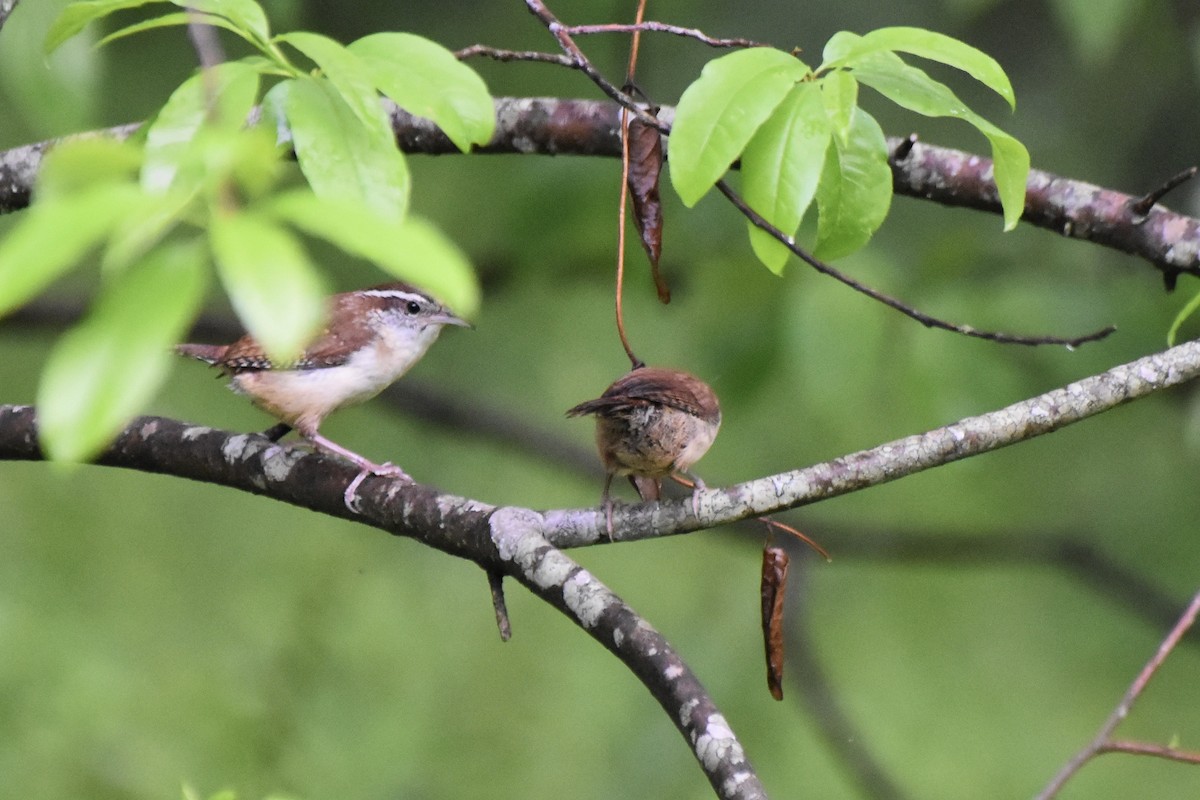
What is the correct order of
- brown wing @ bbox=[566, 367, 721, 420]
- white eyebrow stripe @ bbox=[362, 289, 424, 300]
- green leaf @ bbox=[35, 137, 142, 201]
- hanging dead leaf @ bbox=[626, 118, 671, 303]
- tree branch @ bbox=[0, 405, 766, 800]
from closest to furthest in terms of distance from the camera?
green leaf @ bbox=[35, 137, 142, 201], tree branch @ bbox=[0, 405, 766, 800], hanging dead leaf @ bbox=[626, 118, 671, 303], brown wing @ bbox=[566, 367, 721, 420], white eyebrow stripe @ bbox=[362, 289, 424, 300]

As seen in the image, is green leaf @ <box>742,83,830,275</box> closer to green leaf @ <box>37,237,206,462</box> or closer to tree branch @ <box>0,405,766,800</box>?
tree branch @ <box>0,405,766,800</box>

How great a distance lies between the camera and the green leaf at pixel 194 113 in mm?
1206

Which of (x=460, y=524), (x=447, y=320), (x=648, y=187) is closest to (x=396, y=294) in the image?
(x=447, y=320)

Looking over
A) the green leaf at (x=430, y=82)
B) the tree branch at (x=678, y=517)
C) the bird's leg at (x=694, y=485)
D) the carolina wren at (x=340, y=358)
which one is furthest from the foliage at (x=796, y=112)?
the carolina wren at (x=340, y=358)

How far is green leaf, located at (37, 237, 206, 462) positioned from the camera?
0.90 metres

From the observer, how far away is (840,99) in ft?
5.40

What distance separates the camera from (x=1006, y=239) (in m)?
4.27

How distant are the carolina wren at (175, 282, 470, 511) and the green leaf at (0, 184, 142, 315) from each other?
190cm

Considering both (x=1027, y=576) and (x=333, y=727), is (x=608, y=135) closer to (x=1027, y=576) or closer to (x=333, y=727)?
(x=333, y=727)

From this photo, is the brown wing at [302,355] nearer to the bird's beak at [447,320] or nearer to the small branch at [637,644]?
the bird's beak at [447,320]

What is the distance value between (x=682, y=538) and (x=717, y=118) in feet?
12.8

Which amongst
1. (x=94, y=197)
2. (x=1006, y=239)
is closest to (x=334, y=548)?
(x=1006, y=239)

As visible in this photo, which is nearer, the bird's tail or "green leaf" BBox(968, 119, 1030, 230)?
"green leaf" BBox(968, 119, 1030, 230)

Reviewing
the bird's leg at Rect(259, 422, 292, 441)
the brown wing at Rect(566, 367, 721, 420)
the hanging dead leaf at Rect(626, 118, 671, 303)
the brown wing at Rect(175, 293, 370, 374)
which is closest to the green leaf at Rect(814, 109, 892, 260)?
the hanging dead leaf at Rect(626, 118, 671, 303)
